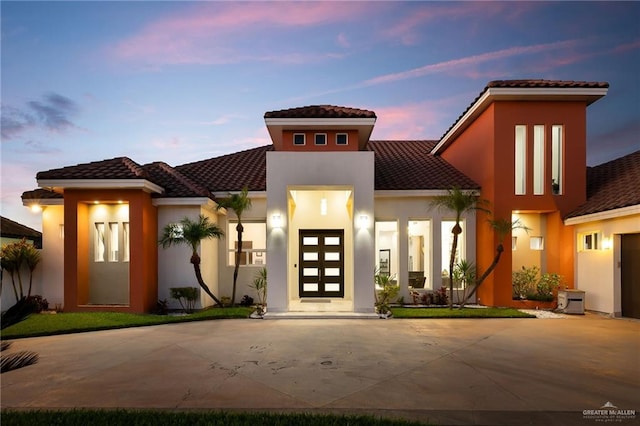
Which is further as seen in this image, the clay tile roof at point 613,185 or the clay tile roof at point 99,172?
the clay tile roof at point 99,172

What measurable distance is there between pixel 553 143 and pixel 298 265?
10599 millimetres

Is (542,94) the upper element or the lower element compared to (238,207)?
upper

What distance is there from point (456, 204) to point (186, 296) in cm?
964

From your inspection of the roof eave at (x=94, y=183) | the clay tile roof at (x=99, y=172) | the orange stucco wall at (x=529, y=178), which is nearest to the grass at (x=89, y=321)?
the roof eave at (x=94, y=183)

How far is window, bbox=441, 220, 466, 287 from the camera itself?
14.0 meters

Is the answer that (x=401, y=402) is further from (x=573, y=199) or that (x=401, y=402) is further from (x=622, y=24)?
(x=622, y=24)

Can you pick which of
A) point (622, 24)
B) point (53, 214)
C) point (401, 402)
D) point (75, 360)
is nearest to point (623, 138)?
point (622, 24)

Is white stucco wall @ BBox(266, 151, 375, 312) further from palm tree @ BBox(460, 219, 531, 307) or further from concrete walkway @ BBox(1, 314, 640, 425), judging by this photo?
palm tree @ BBox(460, 219, 531, 307)

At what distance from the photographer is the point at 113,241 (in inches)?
527

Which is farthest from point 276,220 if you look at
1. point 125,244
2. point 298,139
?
point 125,244

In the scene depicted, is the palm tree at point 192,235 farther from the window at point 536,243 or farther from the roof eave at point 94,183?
the window at point 536,243

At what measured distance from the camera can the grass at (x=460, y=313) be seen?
1123cm

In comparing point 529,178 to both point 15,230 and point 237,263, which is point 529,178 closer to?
point 237,263

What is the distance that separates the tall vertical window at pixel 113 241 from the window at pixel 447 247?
12435 millimetres
